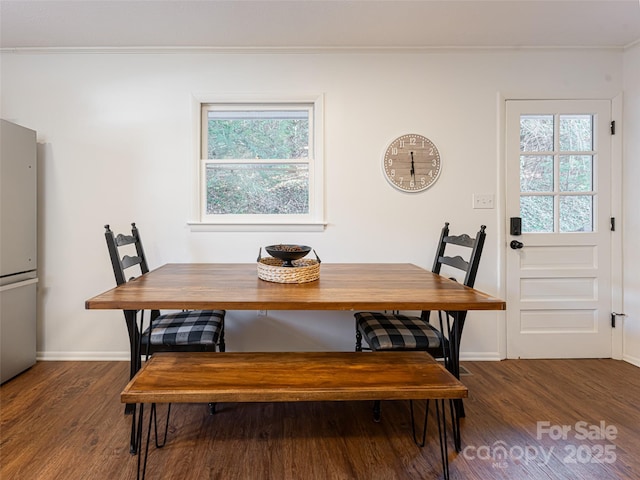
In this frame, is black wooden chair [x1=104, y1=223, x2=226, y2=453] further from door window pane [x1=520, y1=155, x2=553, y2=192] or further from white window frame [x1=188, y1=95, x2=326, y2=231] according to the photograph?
door window pane [x1=520, y1=155, x2=553, y2=192]

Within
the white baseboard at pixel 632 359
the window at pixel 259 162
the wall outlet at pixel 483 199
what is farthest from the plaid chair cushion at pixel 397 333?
the white baseboard at pixel 632 359

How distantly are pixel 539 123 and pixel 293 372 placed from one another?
2.52m

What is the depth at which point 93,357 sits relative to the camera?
2305mm

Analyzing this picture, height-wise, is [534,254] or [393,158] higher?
[393,158]

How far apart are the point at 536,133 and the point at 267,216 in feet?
7.00

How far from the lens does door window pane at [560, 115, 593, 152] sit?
2.33m

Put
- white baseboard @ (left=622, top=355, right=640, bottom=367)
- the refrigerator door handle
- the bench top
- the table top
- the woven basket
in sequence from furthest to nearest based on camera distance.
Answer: white baseboard @ (left=622, top=355, right=640, bottom=367) → the refrigerator door handle → the woven basket → the table top → the bench top

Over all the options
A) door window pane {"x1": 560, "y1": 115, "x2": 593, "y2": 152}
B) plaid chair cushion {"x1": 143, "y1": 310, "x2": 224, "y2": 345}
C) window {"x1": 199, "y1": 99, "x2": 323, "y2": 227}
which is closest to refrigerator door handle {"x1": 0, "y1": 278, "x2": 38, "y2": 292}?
plaid chair cushion {"x1": 143, "y1": 310, "x2": 224, "y2": 345}

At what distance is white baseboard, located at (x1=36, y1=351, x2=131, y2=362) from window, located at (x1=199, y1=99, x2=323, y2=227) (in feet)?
4.03

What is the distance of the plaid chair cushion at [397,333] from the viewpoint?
1550 millimetres

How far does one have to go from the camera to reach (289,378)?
3.95ft

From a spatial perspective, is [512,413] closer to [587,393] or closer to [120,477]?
[587,393]

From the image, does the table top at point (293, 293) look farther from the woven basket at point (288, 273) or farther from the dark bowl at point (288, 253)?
the dark bowl at point (288, 253)

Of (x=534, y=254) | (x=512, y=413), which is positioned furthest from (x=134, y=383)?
(x=534, y=254)
